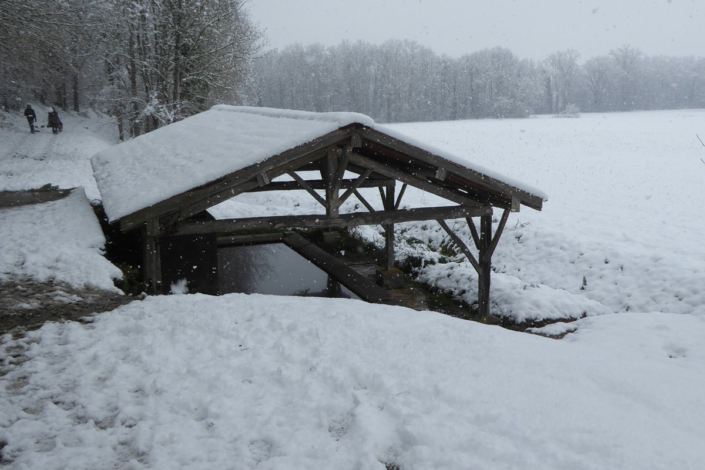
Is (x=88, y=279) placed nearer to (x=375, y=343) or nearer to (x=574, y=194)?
(x=375, y=343)

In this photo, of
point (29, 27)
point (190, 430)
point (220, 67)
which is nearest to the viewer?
point (190, 430)

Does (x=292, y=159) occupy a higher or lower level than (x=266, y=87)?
lower

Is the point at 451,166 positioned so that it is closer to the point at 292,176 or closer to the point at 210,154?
the point at 292,176

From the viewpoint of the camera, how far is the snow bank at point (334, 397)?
3.11 m

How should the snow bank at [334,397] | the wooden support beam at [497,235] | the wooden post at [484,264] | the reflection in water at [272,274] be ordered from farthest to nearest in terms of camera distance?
the reflection in water at [272,274] < the wooden post at [484,264] < the wooden support beam at [497,235] < the snow bank at [334,397]

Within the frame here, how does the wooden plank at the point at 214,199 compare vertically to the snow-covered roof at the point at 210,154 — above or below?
below

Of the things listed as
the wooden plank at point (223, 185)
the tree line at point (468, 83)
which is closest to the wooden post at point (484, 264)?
the wooden plank at point (223, 185)

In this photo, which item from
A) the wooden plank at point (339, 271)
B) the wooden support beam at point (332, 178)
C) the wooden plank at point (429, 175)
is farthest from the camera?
the wooden plank at point (339, 271)

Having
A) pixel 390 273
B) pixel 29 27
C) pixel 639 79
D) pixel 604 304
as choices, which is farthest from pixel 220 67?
pixel 639 79

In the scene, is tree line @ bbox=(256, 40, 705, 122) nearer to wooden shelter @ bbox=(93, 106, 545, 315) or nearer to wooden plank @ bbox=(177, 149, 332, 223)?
wooden shelter @ bbox=(93, 106, 545, 315)

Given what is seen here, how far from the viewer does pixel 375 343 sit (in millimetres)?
4633

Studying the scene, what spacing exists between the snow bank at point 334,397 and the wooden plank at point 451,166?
2443 mm

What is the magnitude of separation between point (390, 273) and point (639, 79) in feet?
228

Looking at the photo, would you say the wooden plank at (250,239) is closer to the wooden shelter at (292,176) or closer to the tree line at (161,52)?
the wooden shelter at (292,176)
